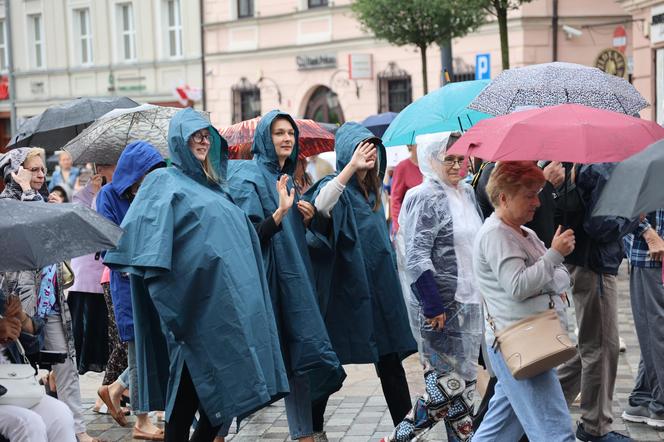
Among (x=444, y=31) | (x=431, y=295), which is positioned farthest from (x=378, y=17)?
(x=431, y=295)

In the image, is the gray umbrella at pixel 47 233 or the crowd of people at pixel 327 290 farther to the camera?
the crowd of people at pixel 327 290

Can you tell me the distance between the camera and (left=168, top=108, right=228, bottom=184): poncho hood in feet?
19.5

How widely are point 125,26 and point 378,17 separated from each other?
19.9 meters

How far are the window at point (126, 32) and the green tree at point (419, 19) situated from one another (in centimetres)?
1896

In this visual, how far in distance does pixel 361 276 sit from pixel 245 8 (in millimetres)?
30454

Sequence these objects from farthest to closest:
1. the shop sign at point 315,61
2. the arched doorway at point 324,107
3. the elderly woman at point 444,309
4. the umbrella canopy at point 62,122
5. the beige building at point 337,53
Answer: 1. the arched doorway at point 324,107
2. the shop sign at point 315,61
3. the beige building at point 337,53
4. the umbrella canopy at point 62,122
5. the elderly woman at point 444,309

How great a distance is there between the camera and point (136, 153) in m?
7.34

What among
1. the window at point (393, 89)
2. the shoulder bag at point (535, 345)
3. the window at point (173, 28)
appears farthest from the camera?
the window at point (173, 28)

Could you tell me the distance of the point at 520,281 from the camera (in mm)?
5363

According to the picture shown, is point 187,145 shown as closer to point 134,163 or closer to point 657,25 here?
point 134,163

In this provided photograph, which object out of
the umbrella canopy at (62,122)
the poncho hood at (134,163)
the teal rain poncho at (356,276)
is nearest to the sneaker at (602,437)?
the teal rain poncho at (356,276)

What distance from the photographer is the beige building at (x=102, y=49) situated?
124 ft

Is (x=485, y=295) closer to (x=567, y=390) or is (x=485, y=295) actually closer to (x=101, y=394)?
(x=567, y=390)

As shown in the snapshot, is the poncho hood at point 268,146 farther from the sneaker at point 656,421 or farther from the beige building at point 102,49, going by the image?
the beige building at point 102,49
